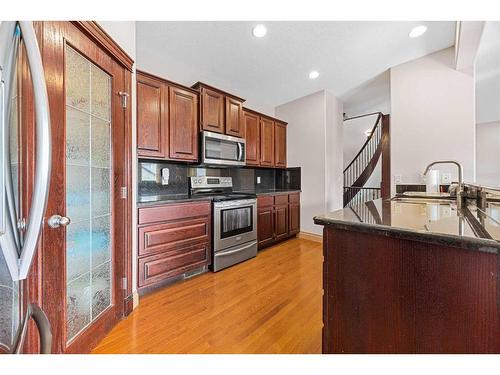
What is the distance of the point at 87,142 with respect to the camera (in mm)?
1461

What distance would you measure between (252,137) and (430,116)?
2.41 meters

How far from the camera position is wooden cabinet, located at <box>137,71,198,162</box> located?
7.41 feet

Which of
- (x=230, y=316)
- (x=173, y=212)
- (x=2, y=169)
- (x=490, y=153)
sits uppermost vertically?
(x=490, y=153)

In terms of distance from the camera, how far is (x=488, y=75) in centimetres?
193

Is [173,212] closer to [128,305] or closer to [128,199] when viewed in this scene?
[128,199]

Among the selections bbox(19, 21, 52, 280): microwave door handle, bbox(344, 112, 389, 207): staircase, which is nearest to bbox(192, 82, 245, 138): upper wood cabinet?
bbox(19, 21, 52, 280): microwave door handle

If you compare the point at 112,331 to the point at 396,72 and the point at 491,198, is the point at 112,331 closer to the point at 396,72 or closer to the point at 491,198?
the point at 491,198

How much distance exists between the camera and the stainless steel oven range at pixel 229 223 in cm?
260

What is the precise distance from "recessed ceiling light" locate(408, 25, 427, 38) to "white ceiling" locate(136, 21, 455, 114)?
0.17 ft

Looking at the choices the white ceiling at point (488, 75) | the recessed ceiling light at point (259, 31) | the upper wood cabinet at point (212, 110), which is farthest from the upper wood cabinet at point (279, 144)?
the white ceiling at point (488, 75)

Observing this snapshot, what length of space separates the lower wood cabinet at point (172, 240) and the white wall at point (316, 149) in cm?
211

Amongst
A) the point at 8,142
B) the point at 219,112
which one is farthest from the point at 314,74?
the point at 8,142

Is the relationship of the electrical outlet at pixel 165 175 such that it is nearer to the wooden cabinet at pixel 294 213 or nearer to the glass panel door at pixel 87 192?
the glass panel door at pixel 87 192

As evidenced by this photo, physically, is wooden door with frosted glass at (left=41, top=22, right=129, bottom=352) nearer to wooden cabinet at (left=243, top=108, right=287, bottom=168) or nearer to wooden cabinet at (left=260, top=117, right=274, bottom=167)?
wooden cabinet at (left=243, top=108, right=287, bottom=168)
